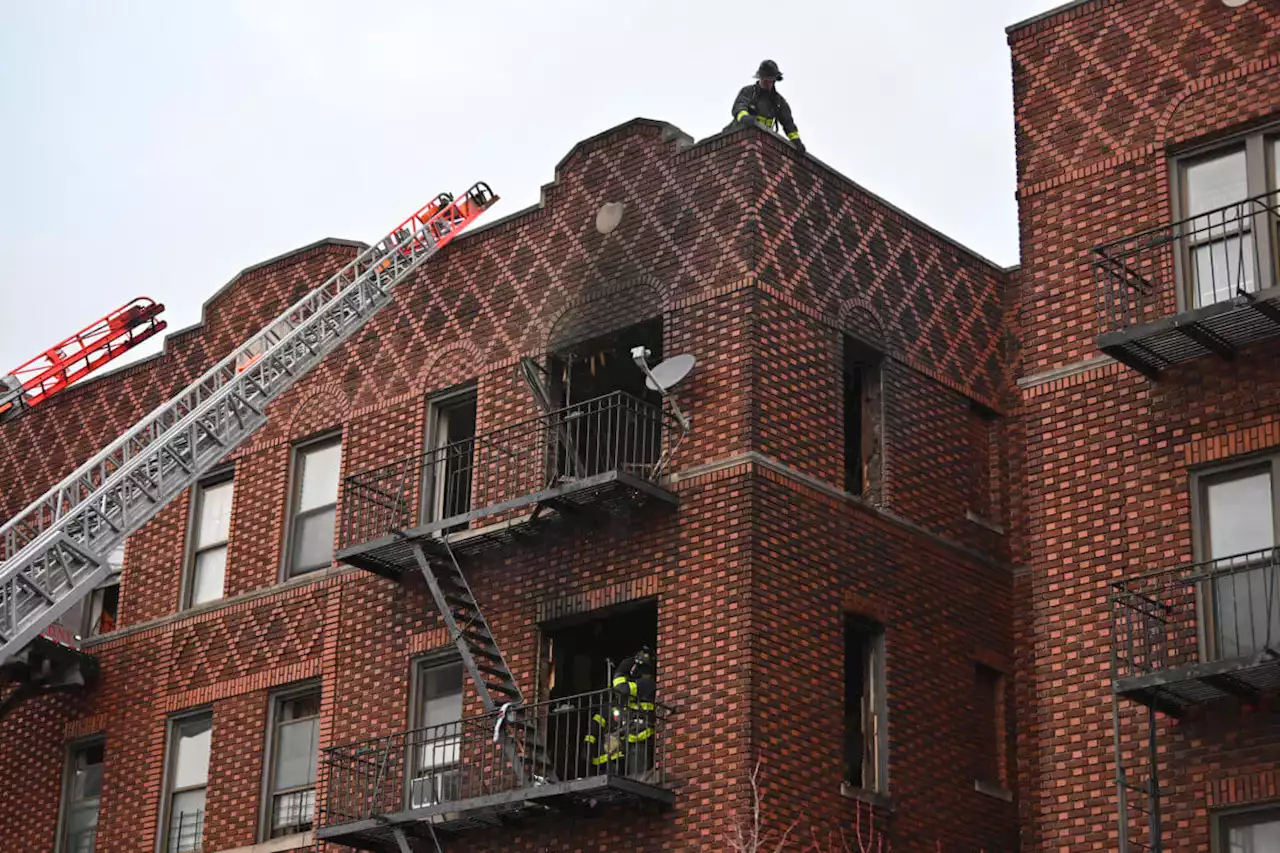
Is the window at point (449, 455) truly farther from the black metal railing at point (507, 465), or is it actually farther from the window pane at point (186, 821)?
the window pane at point (186, 821)

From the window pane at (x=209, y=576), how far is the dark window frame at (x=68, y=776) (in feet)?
7.98

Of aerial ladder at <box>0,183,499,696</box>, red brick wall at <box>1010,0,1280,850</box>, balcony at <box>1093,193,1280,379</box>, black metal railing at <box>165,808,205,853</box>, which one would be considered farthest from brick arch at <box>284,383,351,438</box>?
balcony at <box>1093,193,1280,379</box>

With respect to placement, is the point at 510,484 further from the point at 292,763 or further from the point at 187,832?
the point at 187,832

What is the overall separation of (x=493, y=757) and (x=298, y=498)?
656cm

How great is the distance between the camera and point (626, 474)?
24828mm

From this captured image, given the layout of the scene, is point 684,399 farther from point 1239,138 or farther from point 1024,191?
point 1239,138

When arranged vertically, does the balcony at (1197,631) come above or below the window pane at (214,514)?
below

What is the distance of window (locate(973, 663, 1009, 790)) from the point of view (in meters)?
27.3

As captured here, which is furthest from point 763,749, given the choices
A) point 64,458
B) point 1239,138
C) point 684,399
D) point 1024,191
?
point 64,458

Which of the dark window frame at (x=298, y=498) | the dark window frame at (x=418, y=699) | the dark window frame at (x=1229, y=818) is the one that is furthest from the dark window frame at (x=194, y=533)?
the dark window frame at (x=1229, y=818)

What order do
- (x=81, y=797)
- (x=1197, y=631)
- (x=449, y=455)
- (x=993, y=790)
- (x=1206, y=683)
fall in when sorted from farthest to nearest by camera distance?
(x=81, y=797) → (x=449, y=455) → (x=993, y=790) → (x=1197, y=631) → (x=1206, y=683)

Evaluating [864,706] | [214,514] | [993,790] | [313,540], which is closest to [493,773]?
[864,706]

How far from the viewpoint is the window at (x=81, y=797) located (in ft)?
102

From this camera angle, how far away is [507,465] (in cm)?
2706
